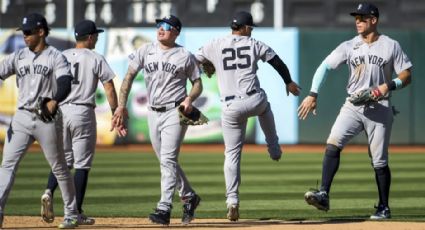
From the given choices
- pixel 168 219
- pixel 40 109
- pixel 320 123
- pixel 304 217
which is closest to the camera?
pixel 40 109

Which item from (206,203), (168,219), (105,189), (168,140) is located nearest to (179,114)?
(168,140)

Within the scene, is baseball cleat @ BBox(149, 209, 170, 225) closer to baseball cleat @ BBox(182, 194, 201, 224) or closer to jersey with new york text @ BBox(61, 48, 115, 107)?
baseball cleat @ BBox(182, 194, 201, 224)

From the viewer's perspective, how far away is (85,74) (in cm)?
952

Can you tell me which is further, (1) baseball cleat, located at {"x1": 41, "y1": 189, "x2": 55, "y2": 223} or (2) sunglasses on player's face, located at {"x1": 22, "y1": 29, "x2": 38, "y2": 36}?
(1) baseball cleat, located at {"x1": 41, "y1": 189, "x2": 55, "y2": 223}

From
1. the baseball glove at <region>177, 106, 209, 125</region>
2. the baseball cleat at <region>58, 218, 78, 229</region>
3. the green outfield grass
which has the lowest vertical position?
the green outfield grass

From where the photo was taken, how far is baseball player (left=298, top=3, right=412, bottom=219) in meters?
9.62

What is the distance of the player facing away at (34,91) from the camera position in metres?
8.57

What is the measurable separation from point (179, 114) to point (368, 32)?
180cm

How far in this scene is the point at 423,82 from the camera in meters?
21.6

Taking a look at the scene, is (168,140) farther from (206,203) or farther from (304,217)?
(206,203)

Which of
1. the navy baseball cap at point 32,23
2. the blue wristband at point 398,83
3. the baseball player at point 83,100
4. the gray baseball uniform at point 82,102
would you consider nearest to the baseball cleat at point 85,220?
the baseball player at point 83,100

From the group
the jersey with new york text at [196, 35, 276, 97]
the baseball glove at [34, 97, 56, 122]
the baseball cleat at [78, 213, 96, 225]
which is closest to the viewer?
the baseball glove at [34, 97, 56, 122]

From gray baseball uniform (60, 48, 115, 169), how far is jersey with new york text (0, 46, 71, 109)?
2.75 ft

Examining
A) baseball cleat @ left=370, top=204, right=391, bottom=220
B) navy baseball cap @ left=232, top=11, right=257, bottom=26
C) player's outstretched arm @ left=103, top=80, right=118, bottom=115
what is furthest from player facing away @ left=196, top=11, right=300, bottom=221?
baseball cleat @ left=370, top=204, right=391, bottom=220
